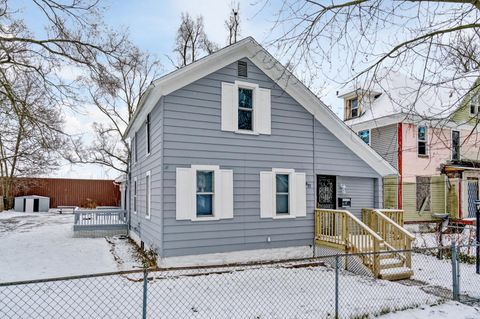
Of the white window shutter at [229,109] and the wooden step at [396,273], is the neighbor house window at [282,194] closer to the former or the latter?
the white window shutter at [229,109]

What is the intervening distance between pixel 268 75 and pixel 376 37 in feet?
13.8

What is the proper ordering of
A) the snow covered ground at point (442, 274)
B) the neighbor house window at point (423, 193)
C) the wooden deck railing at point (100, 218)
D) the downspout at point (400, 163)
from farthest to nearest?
1. the neighbor house window at point (423, 193)
2. the downspout at point (400, 163)
3. the wooden deck railing at point (100, 218)
4. the snow covered ground at point (442, 274)

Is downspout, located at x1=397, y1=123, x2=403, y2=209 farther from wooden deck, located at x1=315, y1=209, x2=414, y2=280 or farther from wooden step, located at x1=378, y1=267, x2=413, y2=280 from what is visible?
wooden step, located at x1=378, y1=267, x2=413, y2=280

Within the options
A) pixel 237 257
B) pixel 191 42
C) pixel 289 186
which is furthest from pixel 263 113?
pixel 191 42

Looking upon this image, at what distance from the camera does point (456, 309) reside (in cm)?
563

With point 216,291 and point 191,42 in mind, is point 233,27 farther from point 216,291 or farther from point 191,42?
point 216,291

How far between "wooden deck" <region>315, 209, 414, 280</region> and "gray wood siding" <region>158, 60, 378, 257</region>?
1.49ft

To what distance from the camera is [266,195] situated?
9109 millimetres

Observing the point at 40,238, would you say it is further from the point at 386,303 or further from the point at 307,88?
the point at 386,303

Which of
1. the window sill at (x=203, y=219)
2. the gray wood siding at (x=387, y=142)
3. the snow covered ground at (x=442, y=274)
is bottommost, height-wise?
the snow covered ground at (x=442, y=274)

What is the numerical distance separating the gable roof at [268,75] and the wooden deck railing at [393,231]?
1826mm

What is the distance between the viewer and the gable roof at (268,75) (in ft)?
26.6

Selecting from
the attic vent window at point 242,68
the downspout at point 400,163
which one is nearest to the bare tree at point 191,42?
the downspout at point 400,163

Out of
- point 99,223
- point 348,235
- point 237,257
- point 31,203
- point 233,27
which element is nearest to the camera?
point 237,257
